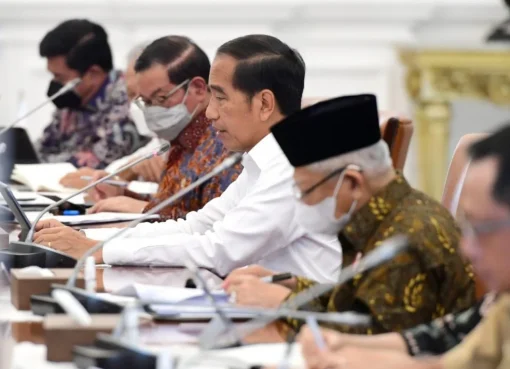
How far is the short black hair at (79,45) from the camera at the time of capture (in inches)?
219

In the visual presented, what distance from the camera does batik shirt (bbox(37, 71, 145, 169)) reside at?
5.38 metres

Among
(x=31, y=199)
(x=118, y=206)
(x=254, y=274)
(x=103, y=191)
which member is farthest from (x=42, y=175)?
(x=254, y=274)

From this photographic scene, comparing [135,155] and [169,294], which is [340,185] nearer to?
[169,294]

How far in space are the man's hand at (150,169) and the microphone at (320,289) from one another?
2.59 meters

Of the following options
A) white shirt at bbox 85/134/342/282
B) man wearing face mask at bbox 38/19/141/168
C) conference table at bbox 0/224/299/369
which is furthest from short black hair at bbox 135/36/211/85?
man wearing face mask at bbox 38/19/141/168

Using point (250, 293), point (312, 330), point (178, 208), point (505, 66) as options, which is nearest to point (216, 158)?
point (178, 208)

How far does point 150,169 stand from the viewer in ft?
16.0

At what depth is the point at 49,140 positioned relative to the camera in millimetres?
5684

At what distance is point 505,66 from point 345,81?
1055mm

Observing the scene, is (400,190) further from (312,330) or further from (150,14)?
(150,14)

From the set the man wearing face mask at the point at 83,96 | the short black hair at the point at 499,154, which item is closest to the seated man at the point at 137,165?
the man wearing face mask at the point at 83,96

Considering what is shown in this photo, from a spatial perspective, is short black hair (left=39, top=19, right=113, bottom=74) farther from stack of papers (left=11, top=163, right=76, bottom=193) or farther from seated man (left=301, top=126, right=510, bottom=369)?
seated man (left=301, top=126, right=510, bottom=369)

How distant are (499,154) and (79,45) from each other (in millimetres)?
4088

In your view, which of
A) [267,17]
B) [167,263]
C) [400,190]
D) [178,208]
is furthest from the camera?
[267,17]
